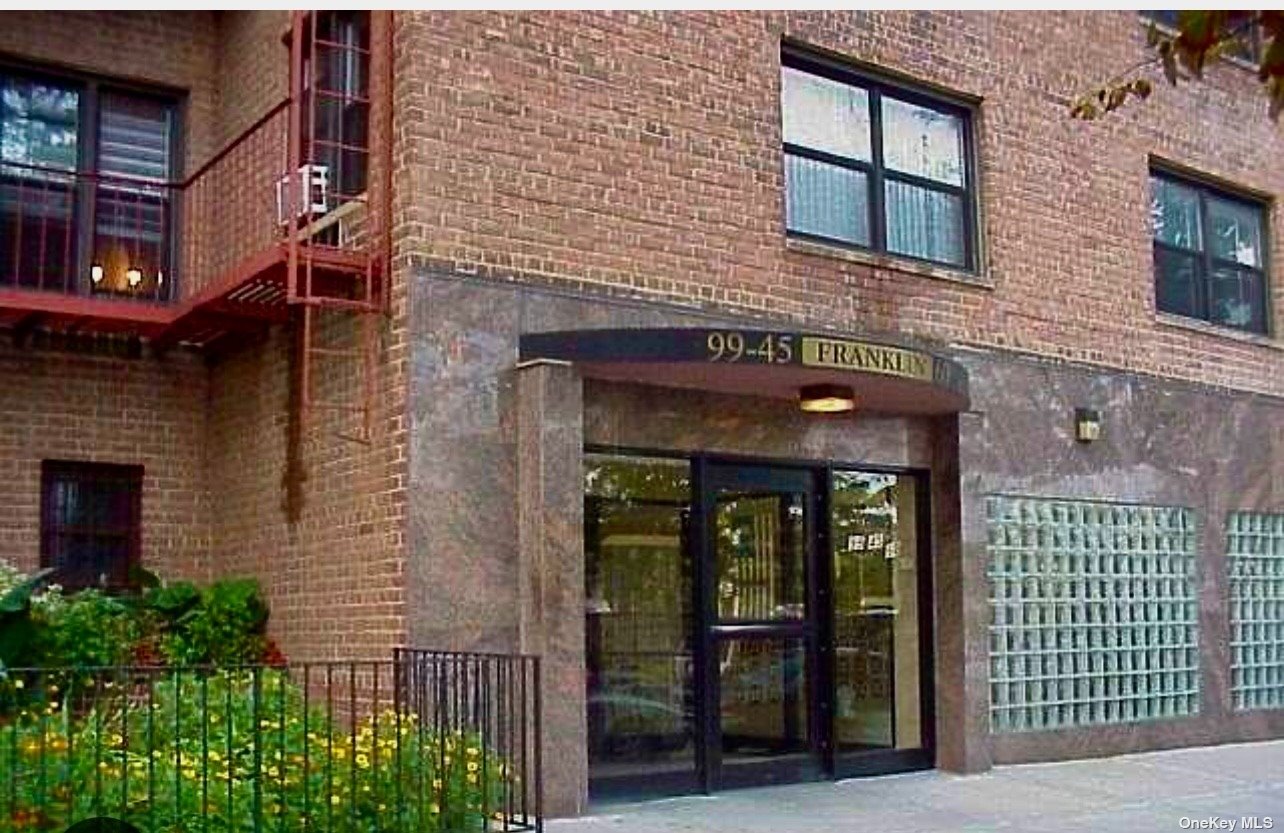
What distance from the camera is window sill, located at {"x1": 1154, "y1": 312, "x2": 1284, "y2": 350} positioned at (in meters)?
15.4

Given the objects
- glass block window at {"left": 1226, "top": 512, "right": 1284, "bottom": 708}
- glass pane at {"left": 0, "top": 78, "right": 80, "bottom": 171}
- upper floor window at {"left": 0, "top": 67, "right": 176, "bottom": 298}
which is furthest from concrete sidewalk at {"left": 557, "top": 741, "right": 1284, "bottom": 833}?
glass pane at {"left": 0, "top": 78, "right": 80, "bottom": 171}

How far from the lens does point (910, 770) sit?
12641 millimetres

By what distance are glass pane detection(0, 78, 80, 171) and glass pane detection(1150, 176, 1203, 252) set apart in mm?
9945

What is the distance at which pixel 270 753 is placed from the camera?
8133mm

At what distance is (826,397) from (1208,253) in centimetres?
689

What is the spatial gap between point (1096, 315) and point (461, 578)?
23.8 ft

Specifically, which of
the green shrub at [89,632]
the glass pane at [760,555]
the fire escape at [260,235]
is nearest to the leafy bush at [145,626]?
the green shrub at [89,632]

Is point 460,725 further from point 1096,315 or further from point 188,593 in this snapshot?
point 1096,315

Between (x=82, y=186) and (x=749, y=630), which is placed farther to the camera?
(x=82, y=186)

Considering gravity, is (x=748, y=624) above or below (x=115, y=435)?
below

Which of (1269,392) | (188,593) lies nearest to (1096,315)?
(1269,392)

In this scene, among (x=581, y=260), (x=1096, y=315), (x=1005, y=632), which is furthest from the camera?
(x=1096, y=315)

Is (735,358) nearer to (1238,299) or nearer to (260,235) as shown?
(260,235)

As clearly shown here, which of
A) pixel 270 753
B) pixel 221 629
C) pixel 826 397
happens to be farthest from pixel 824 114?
pixel 270 753
